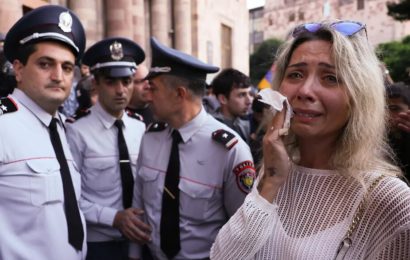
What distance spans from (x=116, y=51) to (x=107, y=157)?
984 millimetres

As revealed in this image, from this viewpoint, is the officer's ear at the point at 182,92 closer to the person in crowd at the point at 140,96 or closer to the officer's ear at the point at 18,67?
the officer's ear at the point at 18,67

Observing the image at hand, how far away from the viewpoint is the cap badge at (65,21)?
97.7 inches

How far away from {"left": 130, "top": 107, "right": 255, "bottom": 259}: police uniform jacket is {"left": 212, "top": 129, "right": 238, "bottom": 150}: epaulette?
2cm

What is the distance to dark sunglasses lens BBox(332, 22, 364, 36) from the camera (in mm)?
1524

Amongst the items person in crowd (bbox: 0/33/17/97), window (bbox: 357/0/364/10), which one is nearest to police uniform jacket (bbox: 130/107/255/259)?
person in crowd (bbox: 0/33/17/97)

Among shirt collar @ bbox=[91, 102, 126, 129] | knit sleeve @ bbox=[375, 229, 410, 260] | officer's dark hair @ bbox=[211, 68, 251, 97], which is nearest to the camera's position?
knit sleeve @ bbox=[375, 229, 410, 260]

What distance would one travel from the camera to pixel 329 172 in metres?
1.57

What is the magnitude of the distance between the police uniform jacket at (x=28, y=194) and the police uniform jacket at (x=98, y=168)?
65 cm

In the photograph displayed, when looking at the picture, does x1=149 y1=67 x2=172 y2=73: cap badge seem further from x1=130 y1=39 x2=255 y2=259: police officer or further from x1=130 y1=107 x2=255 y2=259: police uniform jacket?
x1=130 y1=107 x2=255 y2=259: police uniform jacket

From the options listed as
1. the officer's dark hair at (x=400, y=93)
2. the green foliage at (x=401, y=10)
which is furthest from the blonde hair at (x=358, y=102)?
the green foliage at (x=401, y=10)

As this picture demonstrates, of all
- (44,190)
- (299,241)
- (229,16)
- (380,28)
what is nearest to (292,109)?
(299,241)

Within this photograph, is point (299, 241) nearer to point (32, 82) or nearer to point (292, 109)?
point (292, 109)

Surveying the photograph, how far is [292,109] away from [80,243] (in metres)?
1.45

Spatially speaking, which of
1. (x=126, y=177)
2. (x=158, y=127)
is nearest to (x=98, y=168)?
(x=126, y=177)
